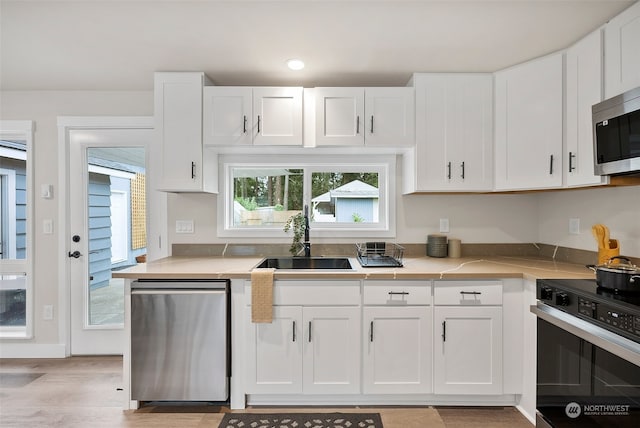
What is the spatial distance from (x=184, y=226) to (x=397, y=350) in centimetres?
200

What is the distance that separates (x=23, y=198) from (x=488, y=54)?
13.1 feet

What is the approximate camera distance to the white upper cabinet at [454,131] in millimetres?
2543

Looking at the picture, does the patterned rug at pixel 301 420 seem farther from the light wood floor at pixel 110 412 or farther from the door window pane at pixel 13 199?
the door window pane at pixel 13 199

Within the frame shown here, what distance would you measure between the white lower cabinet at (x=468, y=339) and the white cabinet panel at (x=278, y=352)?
0.90 m

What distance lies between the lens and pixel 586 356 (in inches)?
61.1

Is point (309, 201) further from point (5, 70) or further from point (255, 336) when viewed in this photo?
point (5, 70)

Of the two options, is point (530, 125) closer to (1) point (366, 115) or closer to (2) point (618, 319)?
(1) point (366, 115)

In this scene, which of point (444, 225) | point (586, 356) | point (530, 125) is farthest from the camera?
point (444, 225)

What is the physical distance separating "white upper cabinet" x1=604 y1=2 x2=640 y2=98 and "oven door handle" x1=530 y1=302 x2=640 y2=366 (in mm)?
1215

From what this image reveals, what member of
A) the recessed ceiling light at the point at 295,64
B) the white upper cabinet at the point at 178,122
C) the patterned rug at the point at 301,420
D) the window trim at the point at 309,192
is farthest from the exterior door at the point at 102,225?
the patterned rug at the point at 301,420

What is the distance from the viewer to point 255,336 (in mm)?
2221

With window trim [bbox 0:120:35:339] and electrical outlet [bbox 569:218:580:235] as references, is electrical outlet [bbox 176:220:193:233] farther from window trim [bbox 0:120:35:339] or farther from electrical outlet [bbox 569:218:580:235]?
electrical outlet [bbox 569:218:580:235]

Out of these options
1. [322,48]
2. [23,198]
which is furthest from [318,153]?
[23,198]

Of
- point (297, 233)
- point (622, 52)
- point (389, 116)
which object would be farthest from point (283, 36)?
point (622, 52)
